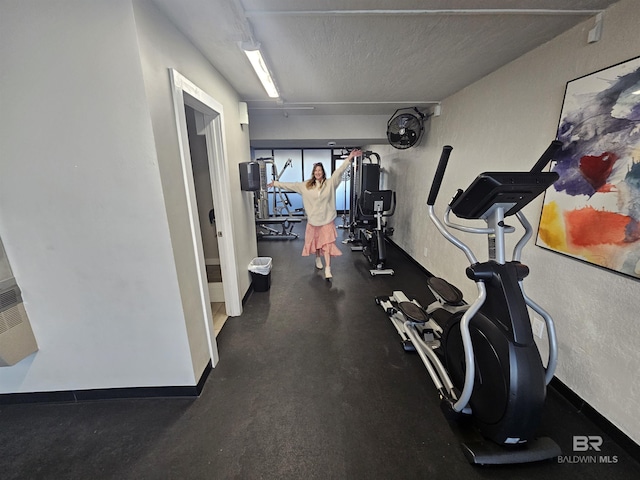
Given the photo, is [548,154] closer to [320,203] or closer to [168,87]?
[168,87]

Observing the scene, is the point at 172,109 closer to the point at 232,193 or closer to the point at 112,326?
the point at 232,193

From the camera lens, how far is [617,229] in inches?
54.6

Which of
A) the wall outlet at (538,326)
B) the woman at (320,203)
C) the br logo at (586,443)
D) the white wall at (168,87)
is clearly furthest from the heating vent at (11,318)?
the wall outlet at (538,326)

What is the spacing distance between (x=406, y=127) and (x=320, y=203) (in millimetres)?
1683

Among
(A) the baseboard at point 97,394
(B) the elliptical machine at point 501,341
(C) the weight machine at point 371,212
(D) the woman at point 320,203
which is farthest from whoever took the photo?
(C) the weight machine at point 371,212

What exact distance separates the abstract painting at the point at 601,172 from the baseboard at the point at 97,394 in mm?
2681

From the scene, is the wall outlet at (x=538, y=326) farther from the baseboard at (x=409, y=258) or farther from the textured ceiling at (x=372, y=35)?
the textured ceiling at (x=372, y=35)

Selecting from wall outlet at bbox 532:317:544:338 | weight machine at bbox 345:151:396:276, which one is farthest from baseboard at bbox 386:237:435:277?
wall outlet at bbox 532:317:544:338

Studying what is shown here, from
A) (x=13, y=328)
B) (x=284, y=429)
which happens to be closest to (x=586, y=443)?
(x=284, y=429)

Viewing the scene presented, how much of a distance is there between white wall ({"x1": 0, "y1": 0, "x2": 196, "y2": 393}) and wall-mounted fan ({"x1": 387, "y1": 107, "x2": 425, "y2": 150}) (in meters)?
3.30

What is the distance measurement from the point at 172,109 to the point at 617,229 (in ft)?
8.55

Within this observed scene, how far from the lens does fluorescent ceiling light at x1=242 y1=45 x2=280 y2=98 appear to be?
175cm

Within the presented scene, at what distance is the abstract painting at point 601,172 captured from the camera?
4.35 feet

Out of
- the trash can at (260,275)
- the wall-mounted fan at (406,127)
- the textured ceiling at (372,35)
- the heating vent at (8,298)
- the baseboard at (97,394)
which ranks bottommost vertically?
the baseboard at (97,394)
